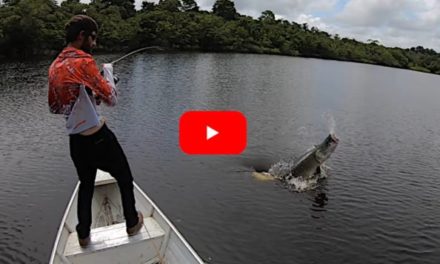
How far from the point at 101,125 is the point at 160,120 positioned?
80.3 feet

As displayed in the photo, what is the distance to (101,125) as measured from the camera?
22.4ft

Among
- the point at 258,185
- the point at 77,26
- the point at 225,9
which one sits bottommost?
the point at 258,185

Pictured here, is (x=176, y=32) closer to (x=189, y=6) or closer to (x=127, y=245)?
(x=189, y=6)

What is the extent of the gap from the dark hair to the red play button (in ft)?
53.9

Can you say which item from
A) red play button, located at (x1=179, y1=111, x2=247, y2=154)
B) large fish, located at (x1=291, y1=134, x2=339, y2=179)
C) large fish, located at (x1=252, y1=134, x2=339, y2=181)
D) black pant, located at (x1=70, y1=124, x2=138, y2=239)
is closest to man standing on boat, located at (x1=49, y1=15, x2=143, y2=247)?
black pant, located at (x1=70, y1=124, x2=138, y2=239)

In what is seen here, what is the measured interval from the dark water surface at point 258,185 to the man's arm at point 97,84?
25.1 feet

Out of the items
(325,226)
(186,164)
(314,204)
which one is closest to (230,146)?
(186,164)

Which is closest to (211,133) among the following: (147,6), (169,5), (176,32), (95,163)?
(95,163)

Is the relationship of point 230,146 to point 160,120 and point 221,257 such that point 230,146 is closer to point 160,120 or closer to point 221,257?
point 160,120

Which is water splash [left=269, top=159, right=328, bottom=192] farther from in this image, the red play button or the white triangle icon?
the white triangle icon

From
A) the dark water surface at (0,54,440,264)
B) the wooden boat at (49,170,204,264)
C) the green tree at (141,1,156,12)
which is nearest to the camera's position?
the wooden boat at (49,170,204,264)

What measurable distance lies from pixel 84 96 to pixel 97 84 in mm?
268

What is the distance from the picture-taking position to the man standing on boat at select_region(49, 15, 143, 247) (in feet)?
21.2

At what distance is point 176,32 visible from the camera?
4808 inches
